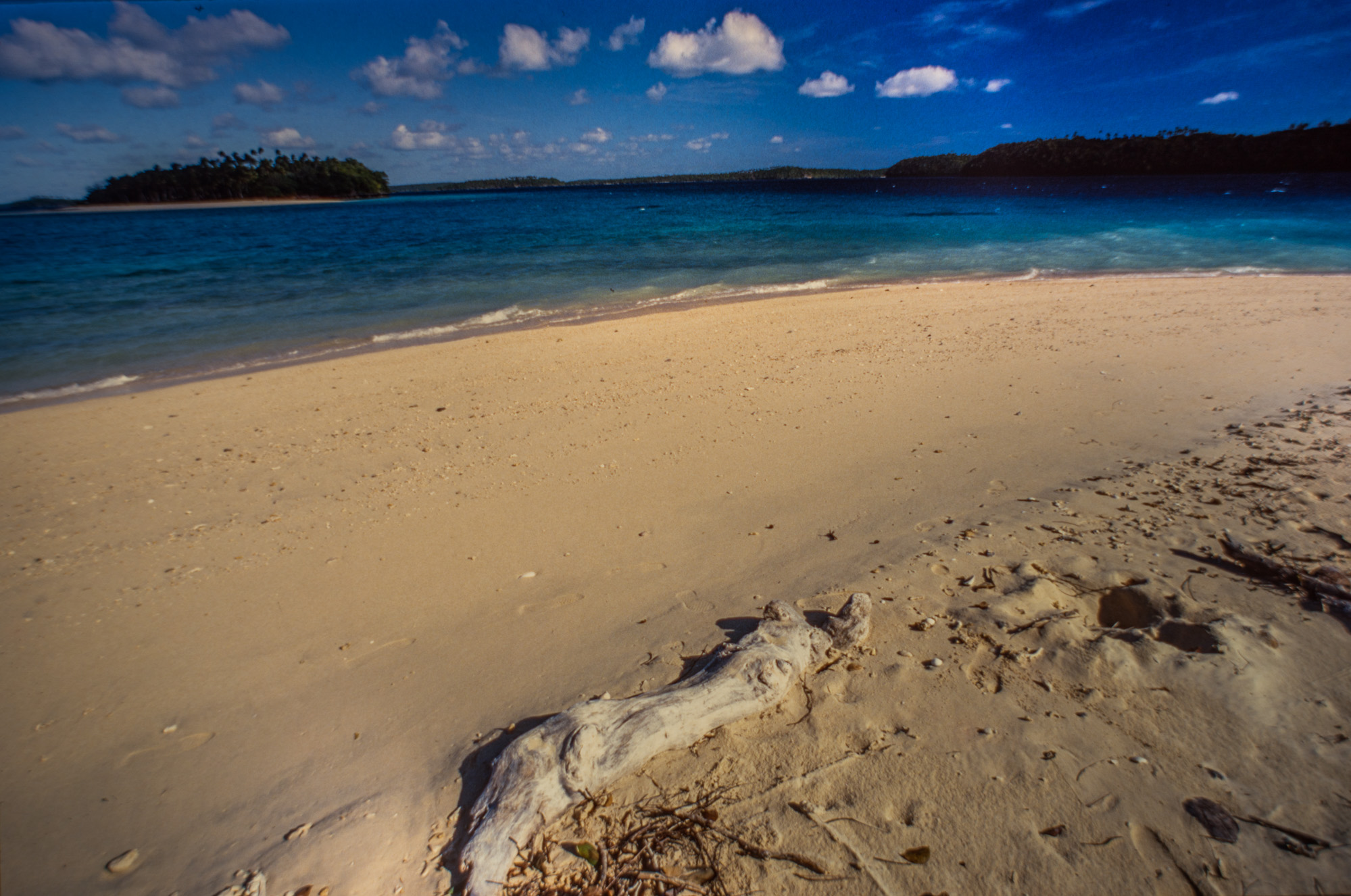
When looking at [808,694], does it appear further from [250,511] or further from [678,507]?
[250,511]

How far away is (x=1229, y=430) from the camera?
185 inches

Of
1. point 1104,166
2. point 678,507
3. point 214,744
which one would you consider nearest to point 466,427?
point 678,507

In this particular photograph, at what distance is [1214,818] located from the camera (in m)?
1.83

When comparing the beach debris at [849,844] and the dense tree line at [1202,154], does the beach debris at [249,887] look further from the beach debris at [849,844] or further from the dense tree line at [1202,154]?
the dense tree line at [1202,154]

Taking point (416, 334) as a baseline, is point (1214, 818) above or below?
above

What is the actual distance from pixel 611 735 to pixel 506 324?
A: 1004 cm

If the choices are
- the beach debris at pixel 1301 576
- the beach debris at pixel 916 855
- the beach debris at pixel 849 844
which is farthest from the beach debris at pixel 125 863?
the beach debris at pixel 1301 576

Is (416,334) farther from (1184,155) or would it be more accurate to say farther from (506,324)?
(1184,155)

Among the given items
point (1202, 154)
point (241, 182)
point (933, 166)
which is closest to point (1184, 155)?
point (1202, 154)

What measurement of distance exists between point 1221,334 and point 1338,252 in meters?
15.0

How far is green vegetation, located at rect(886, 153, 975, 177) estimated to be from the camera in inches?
4673

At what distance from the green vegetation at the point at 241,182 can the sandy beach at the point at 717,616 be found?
11066 centimetres

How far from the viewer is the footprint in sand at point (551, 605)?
3.21 meters

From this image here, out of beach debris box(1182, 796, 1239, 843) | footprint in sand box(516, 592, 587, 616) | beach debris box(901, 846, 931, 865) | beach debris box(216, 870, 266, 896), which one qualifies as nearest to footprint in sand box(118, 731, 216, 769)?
beach debris box(216, 870, 266, 896)
